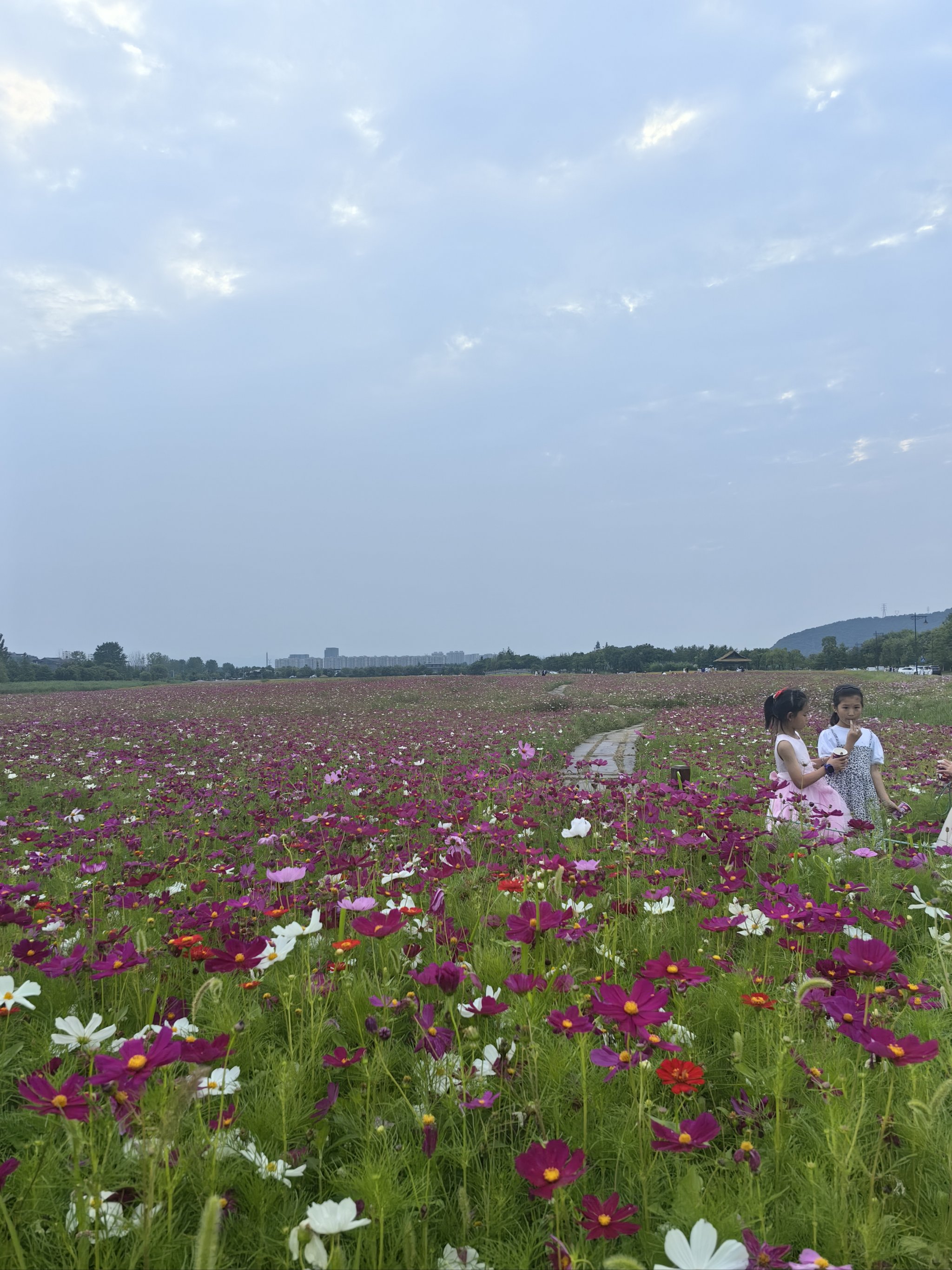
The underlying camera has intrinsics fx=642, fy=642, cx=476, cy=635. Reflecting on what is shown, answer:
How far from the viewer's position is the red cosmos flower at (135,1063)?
1.33 metres

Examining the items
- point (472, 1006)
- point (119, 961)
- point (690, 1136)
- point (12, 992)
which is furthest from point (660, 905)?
point (12, 992)

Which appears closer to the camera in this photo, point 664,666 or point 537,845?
point 537,845

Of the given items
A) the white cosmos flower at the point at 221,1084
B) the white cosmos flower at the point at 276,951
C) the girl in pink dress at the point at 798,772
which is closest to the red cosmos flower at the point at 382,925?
the white cosmos flower at the point at 276,951

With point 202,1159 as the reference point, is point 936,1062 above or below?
below

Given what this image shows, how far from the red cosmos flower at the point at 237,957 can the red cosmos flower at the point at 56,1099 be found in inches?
14.0

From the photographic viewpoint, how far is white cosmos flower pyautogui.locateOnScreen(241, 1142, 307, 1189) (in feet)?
5.02

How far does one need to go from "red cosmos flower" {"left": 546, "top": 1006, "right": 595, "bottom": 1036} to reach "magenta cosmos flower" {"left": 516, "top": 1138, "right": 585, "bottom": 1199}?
28 cm

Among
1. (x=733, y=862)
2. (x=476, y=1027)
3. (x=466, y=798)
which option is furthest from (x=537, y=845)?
(x=476, y=1027)

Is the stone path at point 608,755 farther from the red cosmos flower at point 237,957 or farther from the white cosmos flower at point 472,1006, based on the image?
the red cosmos flower at point 237,957

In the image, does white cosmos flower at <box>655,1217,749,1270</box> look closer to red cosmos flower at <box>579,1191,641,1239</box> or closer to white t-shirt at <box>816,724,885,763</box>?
red cosmos flower at <box>579,1191,641,1239</box>

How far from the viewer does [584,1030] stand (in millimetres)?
1684

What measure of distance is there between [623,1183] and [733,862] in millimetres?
2294

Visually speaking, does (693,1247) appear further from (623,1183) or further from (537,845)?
(537,845)

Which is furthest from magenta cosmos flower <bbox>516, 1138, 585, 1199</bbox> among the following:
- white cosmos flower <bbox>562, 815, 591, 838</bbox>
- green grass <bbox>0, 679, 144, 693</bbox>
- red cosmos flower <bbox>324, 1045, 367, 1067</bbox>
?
green grass <bbox>0, 679, 144, 693</bbox>
